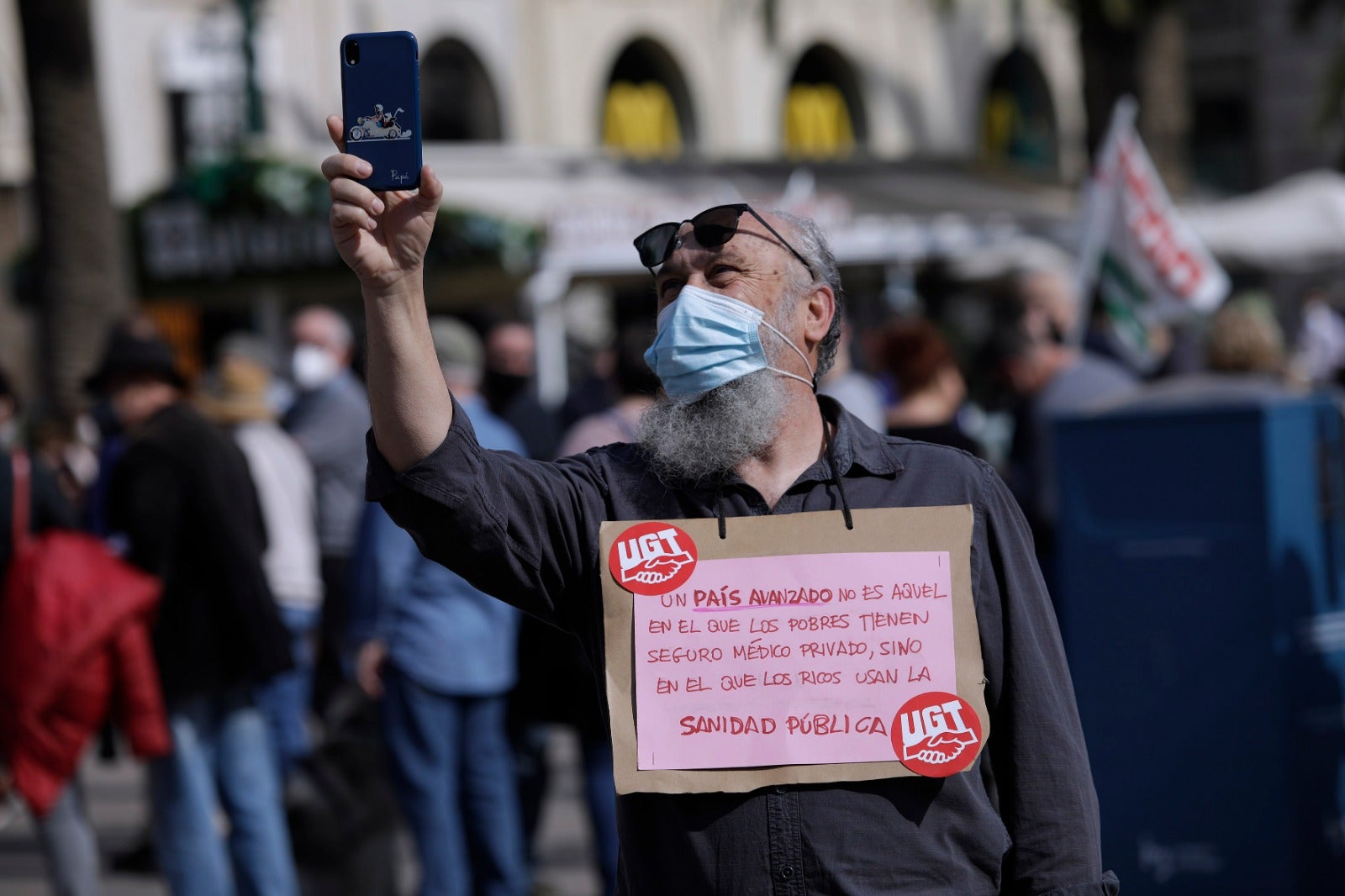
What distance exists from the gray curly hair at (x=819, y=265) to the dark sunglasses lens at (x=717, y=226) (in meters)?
0.10

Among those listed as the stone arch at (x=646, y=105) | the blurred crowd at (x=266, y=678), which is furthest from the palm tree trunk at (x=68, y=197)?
the stone arch at (x=646, y=105)

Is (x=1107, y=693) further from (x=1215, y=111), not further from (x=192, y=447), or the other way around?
(x=1215, y=111)

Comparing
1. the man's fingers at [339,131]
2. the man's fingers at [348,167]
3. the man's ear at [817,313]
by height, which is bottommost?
the man's ear at [817,313]

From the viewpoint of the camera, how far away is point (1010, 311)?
793 inches

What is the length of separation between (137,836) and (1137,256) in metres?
5.83

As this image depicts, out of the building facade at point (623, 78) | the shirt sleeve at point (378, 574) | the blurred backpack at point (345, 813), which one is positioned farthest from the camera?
the building facade at point (623, 78)

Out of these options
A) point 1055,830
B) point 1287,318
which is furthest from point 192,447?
point 1287,318

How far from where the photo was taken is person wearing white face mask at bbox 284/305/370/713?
7.94 meters

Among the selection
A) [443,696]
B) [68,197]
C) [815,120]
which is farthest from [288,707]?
[815,120]

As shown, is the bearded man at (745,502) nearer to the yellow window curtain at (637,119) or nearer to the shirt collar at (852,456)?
the shirt collar at (852,456)

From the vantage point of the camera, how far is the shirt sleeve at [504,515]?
7.49 ft

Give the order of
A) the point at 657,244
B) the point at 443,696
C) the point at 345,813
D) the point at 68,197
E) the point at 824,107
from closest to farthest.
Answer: the point at 657,244 < the point at 443,696 < the point at 345,813 < the point at 68,197 < the point at 824,107

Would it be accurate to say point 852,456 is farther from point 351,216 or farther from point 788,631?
point 351,216

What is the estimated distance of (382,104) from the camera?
7.42 feet
